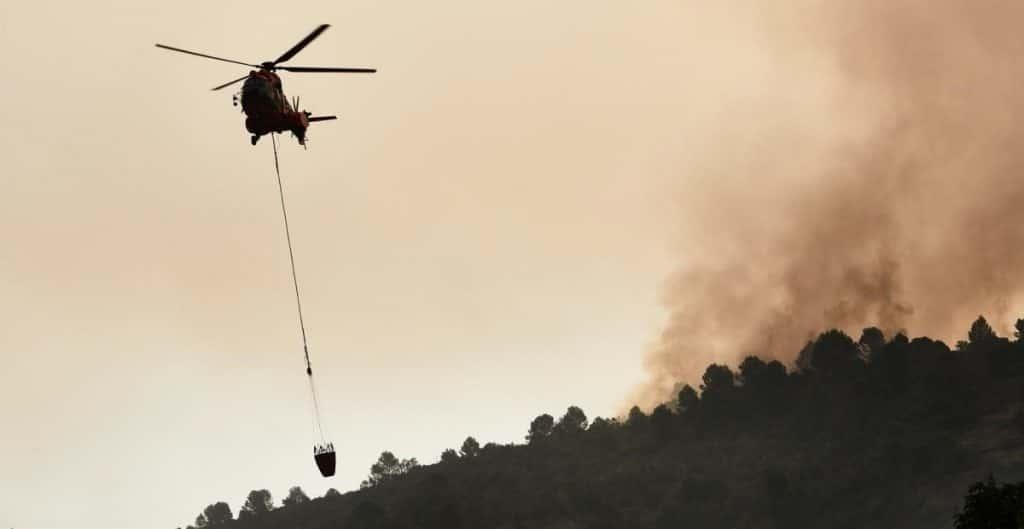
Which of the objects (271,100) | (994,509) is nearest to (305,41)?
(271,100)

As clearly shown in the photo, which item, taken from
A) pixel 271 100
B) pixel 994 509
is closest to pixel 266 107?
pixel 271 100

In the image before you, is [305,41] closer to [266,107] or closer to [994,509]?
[266,107]

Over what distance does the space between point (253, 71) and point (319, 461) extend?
63.7 ft

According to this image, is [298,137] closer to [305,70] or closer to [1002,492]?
[305,70]

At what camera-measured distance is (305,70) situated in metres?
70.8

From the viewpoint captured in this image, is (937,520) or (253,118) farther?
(937,520)

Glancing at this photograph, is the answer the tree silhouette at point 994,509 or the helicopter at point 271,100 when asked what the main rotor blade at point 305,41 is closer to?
the helicopter at point 271,100

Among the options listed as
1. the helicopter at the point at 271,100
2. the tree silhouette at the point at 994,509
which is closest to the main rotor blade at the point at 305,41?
the helicopter at the point at 271,100

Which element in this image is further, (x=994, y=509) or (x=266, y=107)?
(x=994, y=509)

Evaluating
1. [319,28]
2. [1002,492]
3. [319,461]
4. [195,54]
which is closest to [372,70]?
[319,28]

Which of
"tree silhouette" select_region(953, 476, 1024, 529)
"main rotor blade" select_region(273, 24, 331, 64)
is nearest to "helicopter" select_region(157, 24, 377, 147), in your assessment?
"main rotor blade" select_region(273, 24, 331, 64)

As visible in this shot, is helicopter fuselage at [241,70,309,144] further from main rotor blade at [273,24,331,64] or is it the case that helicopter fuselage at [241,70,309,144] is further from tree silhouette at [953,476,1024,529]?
tree silhouette at [953,476,1024,529]

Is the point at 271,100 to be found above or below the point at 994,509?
above

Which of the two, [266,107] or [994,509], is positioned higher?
[266,107]
